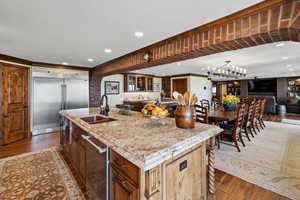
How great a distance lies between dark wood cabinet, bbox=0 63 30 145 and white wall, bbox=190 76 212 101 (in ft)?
23.1

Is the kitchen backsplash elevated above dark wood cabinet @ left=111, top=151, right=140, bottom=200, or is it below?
above

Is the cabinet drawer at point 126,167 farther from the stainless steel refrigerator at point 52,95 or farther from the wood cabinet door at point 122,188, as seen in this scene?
the stainless steel refrigerator at point 52,95

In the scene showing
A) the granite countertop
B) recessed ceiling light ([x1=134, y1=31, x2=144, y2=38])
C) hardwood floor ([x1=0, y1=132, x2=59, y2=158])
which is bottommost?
hardwood floor ([x1=0, y1=132, x2=59, y2=158])

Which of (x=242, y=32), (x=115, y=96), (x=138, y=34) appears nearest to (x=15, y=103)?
(x=115, y=96)

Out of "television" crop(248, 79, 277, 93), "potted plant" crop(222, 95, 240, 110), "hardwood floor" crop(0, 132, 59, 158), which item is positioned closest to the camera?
"hardwood floor" crop(0, 132, 59, 158)

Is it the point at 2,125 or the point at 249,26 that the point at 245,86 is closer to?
the point at 249,26

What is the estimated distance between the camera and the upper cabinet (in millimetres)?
6742

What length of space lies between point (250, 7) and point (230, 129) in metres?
2.57

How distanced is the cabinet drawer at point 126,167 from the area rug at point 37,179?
1166mm

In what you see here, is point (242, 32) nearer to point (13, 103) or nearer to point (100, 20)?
point (100, 20)

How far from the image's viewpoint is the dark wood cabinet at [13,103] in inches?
142

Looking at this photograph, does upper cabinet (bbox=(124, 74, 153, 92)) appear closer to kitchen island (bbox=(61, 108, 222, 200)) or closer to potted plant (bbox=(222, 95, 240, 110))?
potted plant (bbox=(222, 95, 240, 110))

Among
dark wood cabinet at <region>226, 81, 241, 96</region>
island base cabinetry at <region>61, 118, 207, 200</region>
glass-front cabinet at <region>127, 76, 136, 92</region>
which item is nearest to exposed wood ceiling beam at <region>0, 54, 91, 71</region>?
glass-front cabinet at <region>127, 76, 136, 92</region>

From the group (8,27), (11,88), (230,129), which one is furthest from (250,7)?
(11,88)
